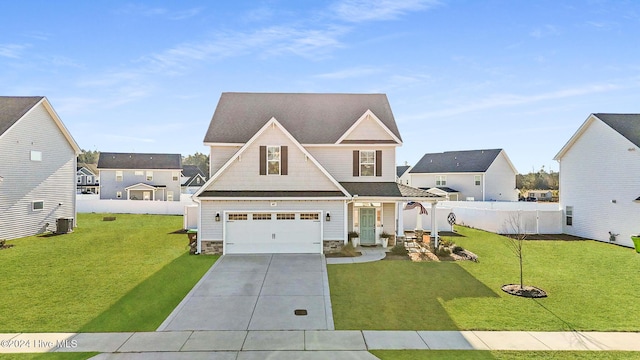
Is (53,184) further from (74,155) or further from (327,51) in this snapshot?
(327,51)

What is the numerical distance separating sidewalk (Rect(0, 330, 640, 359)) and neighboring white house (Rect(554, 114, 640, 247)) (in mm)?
15227

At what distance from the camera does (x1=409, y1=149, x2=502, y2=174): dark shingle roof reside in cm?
4225

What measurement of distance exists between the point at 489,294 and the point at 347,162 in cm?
1072

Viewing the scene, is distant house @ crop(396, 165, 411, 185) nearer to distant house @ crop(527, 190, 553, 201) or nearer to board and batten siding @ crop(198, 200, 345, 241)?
distant house @ crop(527, 190, 553, 201)

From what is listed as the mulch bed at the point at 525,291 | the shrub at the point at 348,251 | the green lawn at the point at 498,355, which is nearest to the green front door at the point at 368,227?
the shrub at the point at 348,251

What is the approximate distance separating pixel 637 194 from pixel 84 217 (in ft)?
134

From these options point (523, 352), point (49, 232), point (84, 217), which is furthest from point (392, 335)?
point (84, 217)

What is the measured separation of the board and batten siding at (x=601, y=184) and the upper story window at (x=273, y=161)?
66.3 feet

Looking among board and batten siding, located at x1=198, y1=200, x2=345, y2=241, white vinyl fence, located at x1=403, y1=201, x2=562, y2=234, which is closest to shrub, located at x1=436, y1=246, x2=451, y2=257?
board and batten siding, located at x1=198, y1=200, x2=345, y2=241

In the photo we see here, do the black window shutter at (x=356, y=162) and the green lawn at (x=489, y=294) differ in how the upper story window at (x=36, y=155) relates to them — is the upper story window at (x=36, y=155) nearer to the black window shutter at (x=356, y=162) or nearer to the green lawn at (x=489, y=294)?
the black window shutter at (x=356, y=162)

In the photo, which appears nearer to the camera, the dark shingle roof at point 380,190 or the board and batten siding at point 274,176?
the board and batten siding at point 274,176

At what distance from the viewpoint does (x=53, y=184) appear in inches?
921

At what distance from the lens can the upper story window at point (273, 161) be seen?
18.2 m

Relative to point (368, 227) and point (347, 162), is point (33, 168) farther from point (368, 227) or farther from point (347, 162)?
point (368, 227)
